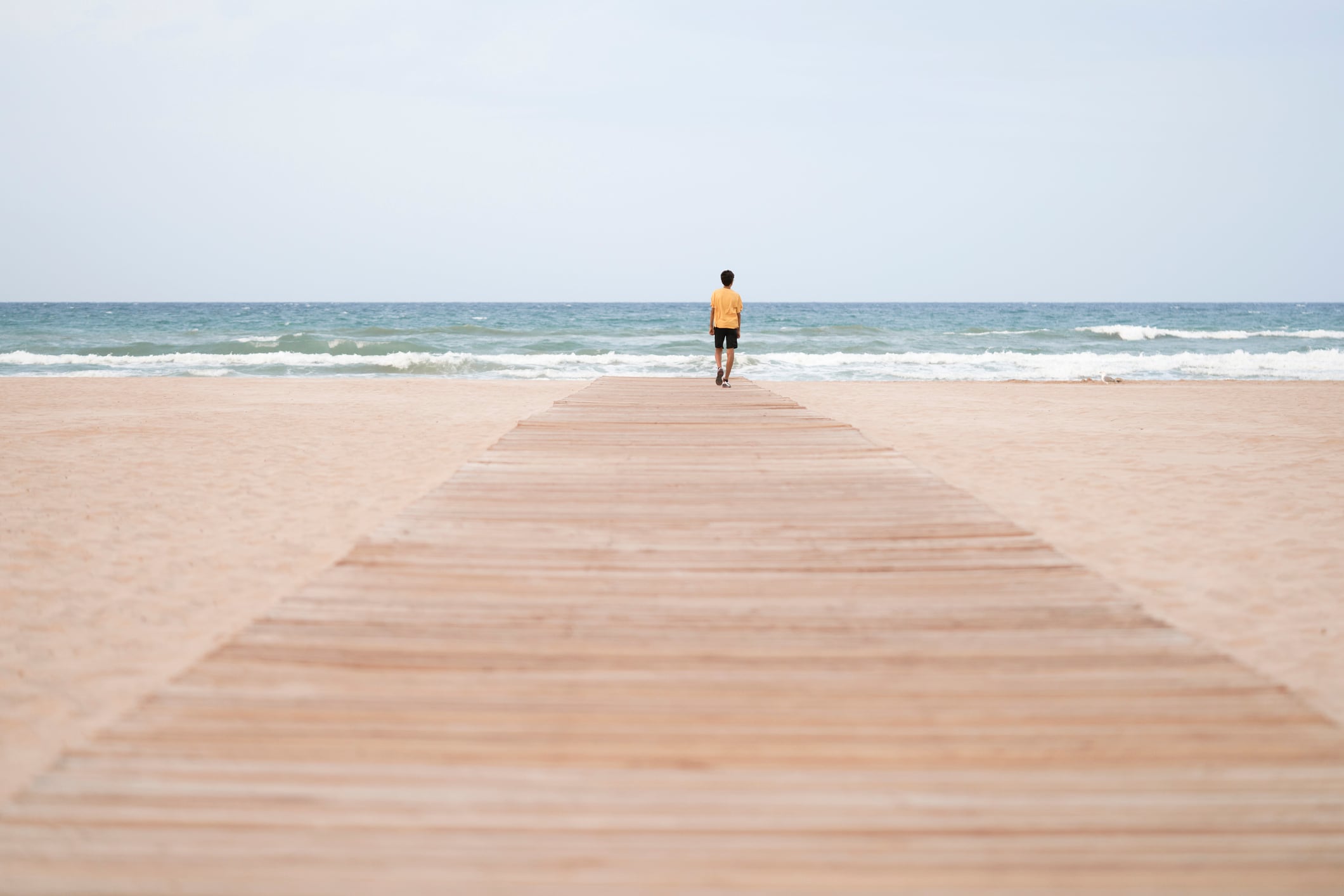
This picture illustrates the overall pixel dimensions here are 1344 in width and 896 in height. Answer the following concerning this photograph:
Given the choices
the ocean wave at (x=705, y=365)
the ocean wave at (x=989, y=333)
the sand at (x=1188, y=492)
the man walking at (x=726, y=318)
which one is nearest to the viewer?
the sand at (x=1188, y=492)

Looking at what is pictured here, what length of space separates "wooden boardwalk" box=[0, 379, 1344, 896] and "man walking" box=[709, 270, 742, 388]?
26.6 ft

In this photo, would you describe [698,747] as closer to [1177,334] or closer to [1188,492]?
[1188,492]

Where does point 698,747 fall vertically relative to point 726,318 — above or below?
below

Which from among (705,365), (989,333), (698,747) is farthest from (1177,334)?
(698,747)

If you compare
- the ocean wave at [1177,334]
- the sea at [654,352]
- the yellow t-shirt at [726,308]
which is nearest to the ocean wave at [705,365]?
the sea at [654,352]

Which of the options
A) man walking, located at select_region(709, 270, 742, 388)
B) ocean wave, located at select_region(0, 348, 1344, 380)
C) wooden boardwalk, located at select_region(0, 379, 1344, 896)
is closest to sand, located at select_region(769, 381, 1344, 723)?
wooden boardwalk, located at select_region(0, 379, 1344, 896)

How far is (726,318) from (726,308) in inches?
5.3

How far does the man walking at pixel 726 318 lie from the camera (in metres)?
11.2

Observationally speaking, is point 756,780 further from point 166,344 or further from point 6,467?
point 166,344

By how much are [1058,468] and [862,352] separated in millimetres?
19516

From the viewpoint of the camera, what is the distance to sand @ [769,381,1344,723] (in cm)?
398

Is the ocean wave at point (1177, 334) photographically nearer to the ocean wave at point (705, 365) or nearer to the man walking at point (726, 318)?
the ocean wave at point (705, 365)

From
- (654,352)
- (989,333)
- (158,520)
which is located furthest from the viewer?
(989,333)

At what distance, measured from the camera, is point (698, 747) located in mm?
1972
